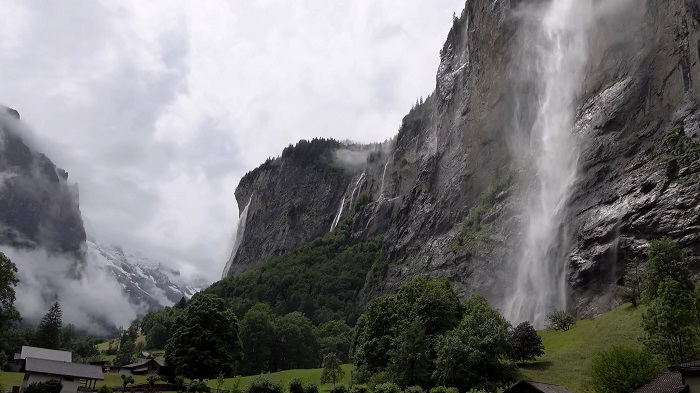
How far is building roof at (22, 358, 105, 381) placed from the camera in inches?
2739

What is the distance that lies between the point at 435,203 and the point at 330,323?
46.8m

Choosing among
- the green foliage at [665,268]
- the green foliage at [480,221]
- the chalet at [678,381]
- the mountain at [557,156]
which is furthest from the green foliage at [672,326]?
the green foliage at [480,221]

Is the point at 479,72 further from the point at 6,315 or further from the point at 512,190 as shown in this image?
the point at 6,315

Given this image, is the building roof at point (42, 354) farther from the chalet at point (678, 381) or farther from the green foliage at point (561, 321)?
the chalet at point (678, 381)

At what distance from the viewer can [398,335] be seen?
227ft

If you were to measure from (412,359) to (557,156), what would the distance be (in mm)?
81132

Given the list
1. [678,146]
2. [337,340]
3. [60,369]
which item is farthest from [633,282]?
[60,369]

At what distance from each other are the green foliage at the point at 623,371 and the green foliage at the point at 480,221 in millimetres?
85874

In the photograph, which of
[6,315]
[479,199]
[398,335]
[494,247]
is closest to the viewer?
[6,315]

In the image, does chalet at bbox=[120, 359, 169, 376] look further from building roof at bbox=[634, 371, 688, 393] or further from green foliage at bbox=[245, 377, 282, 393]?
building roof at bbox=[634, 371, 688, 393]

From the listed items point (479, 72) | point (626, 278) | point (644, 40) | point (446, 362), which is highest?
point (479, 72)

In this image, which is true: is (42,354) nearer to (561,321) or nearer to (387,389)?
(387,389)

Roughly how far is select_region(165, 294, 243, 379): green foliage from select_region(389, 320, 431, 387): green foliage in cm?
2796

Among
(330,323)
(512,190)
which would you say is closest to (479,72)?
(512,190)
